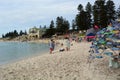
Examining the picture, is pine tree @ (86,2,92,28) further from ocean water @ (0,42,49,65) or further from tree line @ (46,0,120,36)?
ocean water @ (0,42,49,65)

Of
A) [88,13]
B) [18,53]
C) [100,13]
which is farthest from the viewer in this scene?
[88,13]

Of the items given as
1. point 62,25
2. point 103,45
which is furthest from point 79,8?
point 103,45

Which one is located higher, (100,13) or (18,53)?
(100,13)

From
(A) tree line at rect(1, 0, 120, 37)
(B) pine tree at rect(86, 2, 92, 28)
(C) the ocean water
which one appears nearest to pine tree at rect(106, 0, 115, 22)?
(A) tree line at rect(1, 0, 120, 37)

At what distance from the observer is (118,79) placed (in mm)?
9172

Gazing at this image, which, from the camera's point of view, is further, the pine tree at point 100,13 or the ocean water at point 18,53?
the pine tree at point 100,13

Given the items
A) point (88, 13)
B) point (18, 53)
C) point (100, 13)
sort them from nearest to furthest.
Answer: point (18, 53) < point (100, 13) < point (88, 13)

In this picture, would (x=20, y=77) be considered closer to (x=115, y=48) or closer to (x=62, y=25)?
(x=115, y=48)

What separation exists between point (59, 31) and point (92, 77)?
77.7 m

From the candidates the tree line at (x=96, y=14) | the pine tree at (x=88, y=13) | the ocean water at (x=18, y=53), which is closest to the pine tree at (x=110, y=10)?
the tree line at (x=96, y=14)

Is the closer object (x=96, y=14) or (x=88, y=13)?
(x=96, y=14)

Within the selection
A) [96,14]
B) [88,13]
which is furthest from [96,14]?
[88,13]

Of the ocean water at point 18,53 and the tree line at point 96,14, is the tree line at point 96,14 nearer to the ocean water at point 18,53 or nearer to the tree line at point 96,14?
the tree line at point 96,14

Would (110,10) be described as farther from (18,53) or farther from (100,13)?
(18,53)
